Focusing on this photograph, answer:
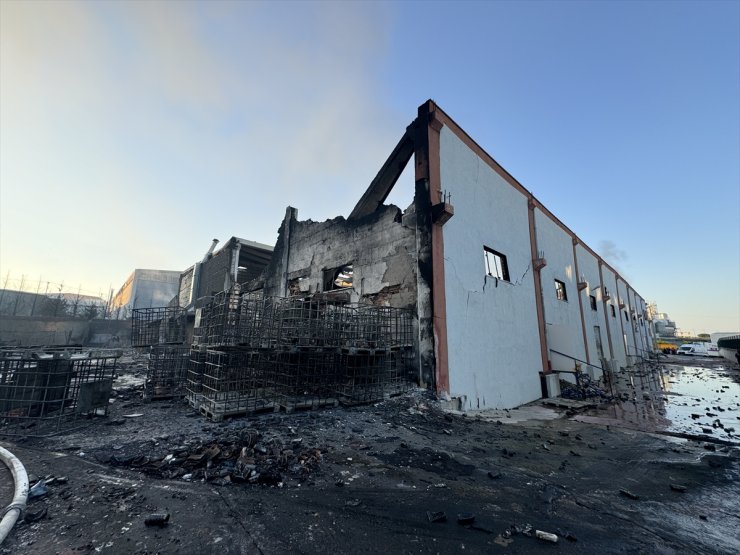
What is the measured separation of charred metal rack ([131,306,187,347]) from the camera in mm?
8500

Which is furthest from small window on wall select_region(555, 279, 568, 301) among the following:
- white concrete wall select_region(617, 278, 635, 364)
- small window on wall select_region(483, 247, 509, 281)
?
white concrete wall select_region(617, 278, 635, 364)

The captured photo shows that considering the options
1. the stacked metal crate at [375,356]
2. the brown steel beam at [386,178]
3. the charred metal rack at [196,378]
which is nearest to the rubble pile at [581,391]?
the stacked metal crate at [375,356]

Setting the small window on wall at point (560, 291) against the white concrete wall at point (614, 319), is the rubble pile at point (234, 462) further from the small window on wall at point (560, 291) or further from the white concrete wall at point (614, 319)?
the white concrete wall at point (614, 319)

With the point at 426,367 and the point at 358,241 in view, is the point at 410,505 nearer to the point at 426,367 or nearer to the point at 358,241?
the point at 426,367

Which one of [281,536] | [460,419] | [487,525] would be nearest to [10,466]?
[281,536]

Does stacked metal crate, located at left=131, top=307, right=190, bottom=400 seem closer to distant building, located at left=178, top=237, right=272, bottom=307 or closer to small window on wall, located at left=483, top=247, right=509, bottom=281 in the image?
distant building, located at left=178, top=237, right=272, bottom=307

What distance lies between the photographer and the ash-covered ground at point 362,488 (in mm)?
2482

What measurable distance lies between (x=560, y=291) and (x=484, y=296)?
8672 mm

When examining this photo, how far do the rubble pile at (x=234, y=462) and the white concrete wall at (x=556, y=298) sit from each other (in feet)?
41.1

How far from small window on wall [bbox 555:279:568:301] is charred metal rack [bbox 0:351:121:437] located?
17.2 m

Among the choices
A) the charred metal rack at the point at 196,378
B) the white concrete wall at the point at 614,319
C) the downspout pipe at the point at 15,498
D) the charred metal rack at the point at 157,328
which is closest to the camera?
the downspout pipe at the point at 15,498

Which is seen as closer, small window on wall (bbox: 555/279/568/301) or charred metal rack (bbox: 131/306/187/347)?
charred metal rack (bbox: 131/306/187/347)

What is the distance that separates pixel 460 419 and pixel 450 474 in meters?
3.41

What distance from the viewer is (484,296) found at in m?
10.1
